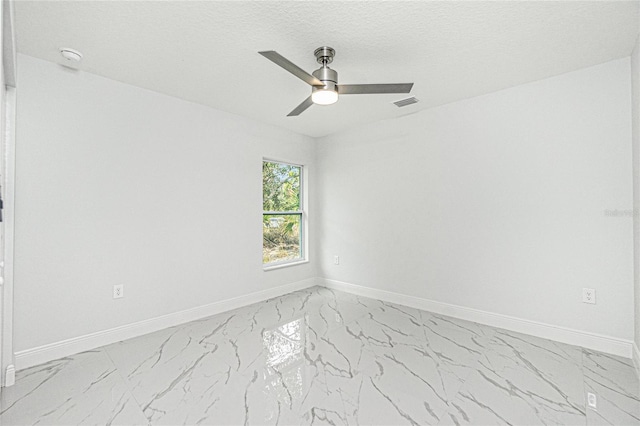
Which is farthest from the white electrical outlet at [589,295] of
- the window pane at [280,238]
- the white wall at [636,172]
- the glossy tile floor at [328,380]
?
the window pane at [280,238]

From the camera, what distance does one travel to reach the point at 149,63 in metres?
2.52

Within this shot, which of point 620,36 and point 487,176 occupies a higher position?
point 620,36

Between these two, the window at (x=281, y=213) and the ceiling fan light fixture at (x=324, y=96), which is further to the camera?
the window at (x=281, y=213)

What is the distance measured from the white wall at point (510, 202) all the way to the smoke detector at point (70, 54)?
3069 millimetres

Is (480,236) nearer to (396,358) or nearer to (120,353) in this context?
(396,358)

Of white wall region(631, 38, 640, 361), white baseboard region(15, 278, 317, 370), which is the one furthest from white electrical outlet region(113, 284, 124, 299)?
white wall region(631, 38, 640, 361)

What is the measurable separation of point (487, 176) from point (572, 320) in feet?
4.87

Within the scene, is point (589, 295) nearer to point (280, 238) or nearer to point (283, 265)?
point (283, 265)

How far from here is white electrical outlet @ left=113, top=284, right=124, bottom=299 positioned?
110 inches

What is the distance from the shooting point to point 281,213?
4.48 m

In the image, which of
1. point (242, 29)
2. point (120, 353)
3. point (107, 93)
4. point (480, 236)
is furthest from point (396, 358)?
point (107, 93)

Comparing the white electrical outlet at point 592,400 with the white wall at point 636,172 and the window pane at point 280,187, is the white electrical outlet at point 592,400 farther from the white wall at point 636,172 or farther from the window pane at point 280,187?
the window pane at point 280,187

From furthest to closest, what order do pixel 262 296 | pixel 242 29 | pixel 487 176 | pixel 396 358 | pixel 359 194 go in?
pixel 359 194, pixel 262 296, pixel 487 176, pixel 396 358, pixel 242 29

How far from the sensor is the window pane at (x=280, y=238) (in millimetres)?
4262
